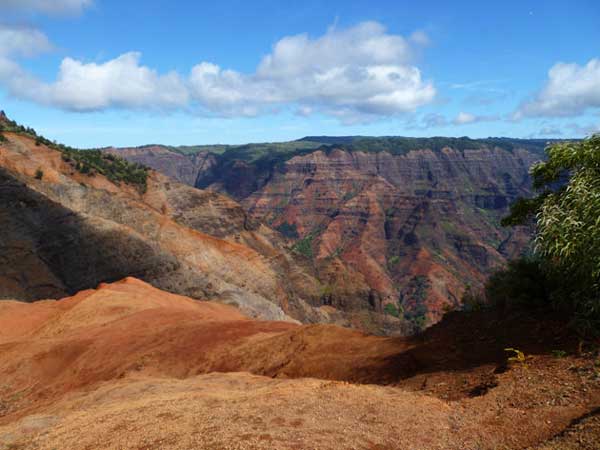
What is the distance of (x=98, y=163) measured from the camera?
78625mm

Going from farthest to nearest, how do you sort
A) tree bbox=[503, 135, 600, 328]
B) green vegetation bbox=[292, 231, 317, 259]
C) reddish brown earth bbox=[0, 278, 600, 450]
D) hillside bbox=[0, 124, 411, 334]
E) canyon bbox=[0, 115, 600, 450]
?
green vegetation bbox=[292, 231, 317, 259] → hillside bbox=[0, 124, 411, 334] → tree bbox=[503, 135, 600, 328] → canyon bbox=[0, 115, 600, 450] → reddish brown earth bbox=[0, 278, 600, 450]

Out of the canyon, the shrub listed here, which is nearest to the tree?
the shrub

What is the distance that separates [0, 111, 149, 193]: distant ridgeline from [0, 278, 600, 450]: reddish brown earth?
54.0 metres

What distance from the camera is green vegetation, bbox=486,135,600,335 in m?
10.2

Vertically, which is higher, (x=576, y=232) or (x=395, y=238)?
(x=576, y=232)

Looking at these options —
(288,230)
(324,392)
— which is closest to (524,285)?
(324,392)

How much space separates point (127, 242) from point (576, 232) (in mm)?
39689

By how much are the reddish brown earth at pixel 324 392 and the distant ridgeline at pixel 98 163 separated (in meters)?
54.0

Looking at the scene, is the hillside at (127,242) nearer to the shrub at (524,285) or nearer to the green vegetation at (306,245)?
the shrub at (524,285)

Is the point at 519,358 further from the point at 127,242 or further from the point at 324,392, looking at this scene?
the point at 127,242

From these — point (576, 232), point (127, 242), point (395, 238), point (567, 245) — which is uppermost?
point (576, 232)

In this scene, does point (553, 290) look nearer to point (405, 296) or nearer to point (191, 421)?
point (191, 421)

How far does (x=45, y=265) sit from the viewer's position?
41.8m

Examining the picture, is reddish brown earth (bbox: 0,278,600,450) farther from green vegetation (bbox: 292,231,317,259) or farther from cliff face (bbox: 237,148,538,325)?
green vegetation (bbox: 292,231,317,259)
